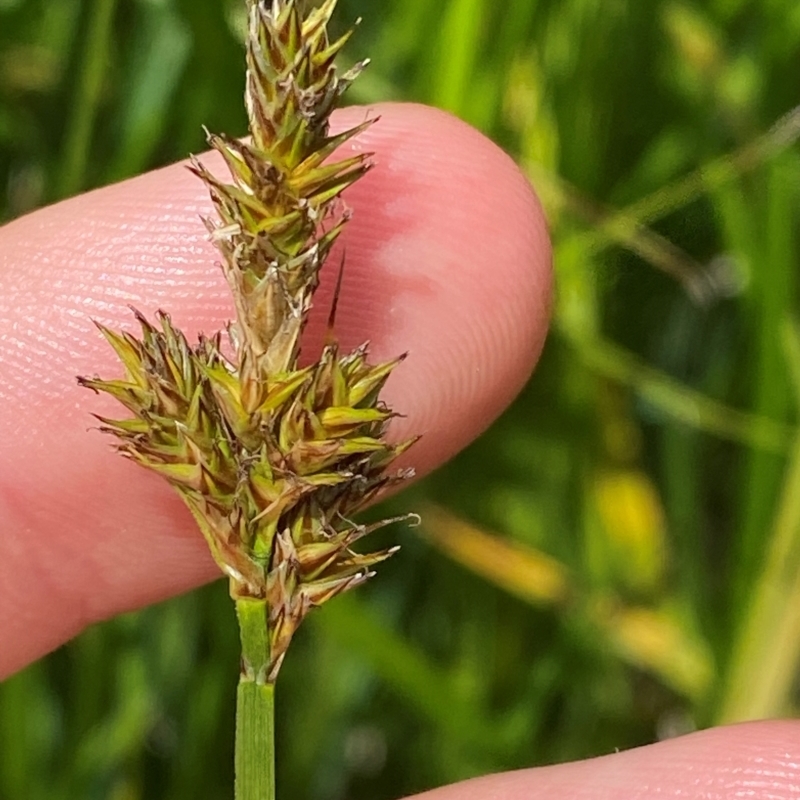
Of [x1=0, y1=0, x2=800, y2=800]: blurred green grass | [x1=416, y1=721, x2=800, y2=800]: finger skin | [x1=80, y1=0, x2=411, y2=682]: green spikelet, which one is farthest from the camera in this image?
[x1=0, y1=0, x2=800, y2=800]: blurred green grass

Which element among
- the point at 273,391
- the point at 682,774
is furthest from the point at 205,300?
the point at 682,774

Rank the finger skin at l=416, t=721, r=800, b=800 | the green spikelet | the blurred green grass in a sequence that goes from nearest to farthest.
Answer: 1. the green spikelet
2. the finger skin at l=416, t=721, r=800, b=800
3. the blurred green grass

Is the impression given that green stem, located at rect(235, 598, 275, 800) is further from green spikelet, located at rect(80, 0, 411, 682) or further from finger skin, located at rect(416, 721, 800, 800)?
finger skin, located at rect(416, 721, 800, 800)

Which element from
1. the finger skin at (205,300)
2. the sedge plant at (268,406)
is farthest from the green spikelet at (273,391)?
the finger skin at (205,300)

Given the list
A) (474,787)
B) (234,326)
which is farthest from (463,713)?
(234,326)

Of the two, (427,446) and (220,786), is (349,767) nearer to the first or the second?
(220,786)

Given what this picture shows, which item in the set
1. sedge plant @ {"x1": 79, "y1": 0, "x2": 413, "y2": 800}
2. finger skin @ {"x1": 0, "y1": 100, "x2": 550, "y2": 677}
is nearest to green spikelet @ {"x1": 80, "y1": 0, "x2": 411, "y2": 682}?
sedge plant @ {"x1": 79, "y1": 0, "x2": 413, "y2": 800}

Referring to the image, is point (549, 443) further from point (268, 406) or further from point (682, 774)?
point (268, 406)
